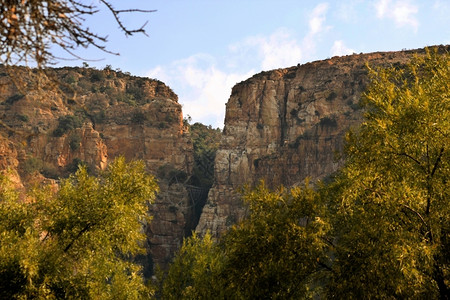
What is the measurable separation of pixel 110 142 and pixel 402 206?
63.0 metres

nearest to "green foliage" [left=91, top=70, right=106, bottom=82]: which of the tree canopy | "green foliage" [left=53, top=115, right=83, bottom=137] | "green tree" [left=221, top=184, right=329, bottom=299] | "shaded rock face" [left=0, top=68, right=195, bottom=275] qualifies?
"shaded rock face" [left=0, top=68, right=195, bottom=275]

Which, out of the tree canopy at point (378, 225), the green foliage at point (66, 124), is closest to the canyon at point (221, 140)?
the green foliage at point (66, 124)

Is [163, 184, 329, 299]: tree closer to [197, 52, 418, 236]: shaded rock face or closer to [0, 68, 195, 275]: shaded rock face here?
[197, 52, 418, 236]: shaded rock face

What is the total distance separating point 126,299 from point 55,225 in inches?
196

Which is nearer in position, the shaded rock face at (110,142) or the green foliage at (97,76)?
the shaded rock face at (110,142)

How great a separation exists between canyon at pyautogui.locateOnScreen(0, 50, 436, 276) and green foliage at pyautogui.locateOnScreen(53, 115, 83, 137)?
0.45 feet

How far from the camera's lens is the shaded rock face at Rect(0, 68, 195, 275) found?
63.0m

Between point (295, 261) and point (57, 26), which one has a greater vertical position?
point (57, 26)

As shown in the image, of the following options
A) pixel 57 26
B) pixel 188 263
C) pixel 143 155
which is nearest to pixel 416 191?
pixel 57 26

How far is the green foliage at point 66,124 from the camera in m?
65.9

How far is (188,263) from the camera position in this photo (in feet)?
85.6

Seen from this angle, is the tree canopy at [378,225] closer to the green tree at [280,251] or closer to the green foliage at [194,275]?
the green tree at [280,251]

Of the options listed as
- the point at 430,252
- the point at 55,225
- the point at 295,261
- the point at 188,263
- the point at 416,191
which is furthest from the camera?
the point at 188,263

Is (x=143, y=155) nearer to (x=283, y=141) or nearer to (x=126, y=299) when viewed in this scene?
(x=283, y=141)
